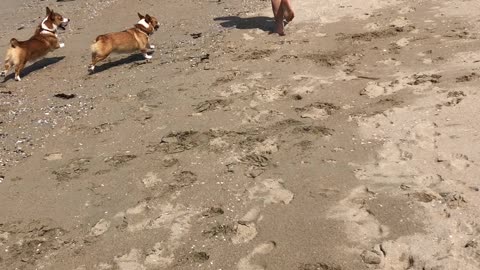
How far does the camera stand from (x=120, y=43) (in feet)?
23.5

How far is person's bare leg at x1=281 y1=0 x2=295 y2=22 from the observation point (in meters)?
7.36

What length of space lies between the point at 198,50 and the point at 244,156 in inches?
131

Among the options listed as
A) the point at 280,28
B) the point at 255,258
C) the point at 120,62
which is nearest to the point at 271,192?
the point at 255,258

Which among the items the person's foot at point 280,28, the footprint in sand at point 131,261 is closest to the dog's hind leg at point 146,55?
the person's foot at point 280,28

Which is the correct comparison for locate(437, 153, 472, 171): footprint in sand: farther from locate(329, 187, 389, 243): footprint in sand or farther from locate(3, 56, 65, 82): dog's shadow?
locate(3, 56, 65, 82): dog's shadow

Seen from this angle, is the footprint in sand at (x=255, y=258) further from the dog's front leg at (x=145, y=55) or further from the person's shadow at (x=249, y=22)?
the person's shadow at (x=249, y=22)

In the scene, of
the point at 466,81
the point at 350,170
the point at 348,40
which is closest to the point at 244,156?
the point at 350,170

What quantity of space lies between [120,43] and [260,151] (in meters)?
3.61

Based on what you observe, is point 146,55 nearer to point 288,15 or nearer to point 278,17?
point 278,17

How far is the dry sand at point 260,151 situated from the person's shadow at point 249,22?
191mm

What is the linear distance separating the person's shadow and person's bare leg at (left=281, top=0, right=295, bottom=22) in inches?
14.7

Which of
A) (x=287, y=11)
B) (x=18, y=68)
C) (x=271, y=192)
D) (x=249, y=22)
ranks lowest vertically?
(x=271, y=192)

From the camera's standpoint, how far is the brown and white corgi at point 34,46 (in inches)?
287

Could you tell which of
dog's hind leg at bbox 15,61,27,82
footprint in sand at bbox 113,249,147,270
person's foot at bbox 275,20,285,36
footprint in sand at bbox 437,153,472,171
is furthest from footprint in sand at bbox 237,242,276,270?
dog's hind leg at bbox 15,61,27,82
